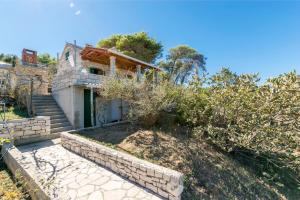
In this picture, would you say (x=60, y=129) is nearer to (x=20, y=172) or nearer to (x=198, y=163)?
(x=20, y=172)

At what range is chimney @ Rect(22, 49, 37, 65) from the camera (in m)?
16.4

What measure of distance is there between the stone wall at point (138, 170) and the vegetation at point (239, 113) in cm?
170

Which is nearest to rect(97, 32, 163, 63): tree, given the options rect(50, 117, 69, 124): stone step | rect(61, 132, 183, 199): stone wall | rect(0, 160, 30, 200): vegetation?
rect(50, 117, 69, 124): stone step

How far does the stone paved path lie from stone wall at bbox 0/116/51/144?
861 millimetres

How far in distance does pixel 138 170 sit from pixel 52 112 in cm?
841

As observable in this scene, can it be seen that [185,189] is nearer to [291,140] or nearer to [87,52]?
[291,140]

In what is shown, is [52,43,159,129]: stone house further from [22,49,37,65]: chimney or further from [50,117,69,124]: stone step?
[22,49,37,65]: chimney

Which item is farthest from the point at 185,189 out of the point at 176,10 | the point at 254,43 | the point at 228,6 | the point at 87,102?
the point at 254,43

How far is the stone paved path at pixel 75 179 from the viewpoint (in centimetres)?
434

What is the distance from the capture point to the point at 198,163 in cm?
640

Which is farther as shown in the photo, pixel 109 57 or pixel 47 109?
pixel 109 57

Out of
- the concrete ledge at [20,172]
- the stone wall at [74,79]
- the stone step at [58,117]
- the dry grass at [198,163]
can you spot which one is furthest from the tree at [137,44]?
the concrete ledge at [20,172]

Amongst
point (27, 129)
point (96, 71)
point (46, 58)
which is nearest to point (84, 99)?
point (27, 129)

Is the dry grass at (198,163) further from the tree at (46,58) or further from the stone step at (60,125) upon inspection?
the tree at (46,58)
